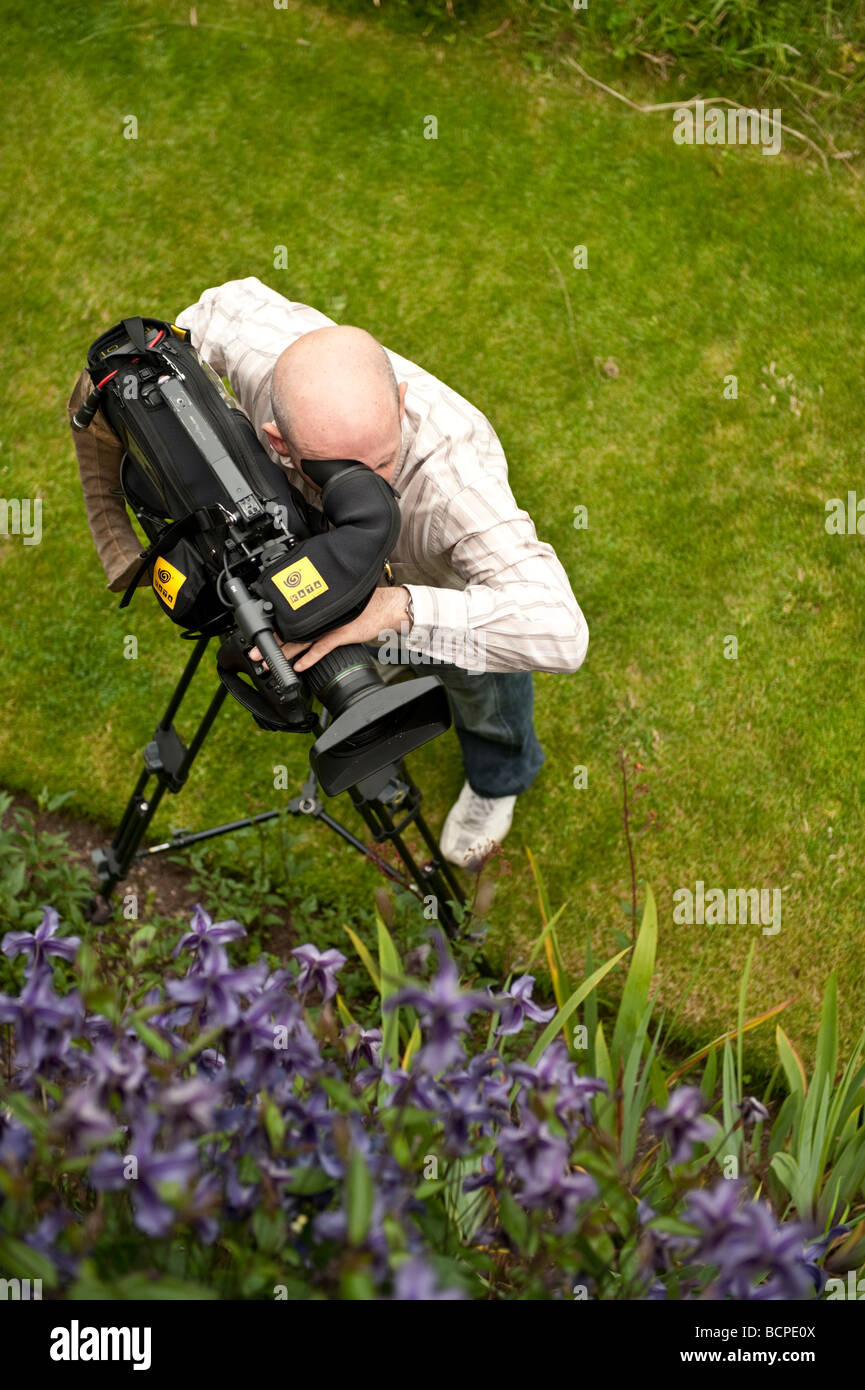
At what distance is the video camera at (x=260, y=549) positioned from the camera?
177 cm

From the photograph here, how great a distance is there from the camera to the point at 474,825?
127 inches

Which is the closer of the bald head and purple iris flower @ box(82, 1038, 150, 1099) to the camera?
purple iris flower @ box(82, 1038, 150, 1099)

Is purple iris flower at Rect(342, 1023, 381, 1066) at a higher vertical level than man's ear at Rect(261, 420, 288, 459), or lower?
lower

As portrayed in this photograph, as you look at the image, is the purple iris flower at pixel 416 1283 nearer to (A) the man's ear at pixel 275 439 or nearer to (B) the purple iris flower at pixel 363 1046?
(B) the purple iris flower at pixel 363 1046

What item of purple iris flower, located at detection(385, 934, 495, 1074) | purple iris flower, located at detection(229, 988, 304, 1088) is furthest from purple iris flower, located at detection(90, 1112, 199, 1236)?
purple iris flower, located at detection(385, 934, 495, 1074)

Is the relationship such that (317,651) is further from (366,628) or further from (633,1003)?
(633,1003)

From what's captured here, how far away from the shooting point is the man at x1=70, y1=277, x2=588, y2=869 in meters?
1.91

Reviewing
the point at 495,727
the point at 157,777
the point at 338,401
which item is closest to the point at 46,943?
the point at 338,401

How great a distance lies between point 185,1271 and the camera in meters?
1.18

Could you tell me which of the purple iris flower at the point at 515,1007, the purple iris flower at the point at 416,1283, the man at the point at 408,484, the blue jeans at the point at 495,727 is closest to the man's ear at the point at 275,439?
the man at the point at 408,484

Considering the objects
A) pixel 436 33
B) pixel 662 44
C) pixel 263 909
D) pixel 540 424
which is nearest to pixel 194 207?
pixel 436 33

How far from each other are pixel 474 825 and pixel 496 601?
1222 millimetres

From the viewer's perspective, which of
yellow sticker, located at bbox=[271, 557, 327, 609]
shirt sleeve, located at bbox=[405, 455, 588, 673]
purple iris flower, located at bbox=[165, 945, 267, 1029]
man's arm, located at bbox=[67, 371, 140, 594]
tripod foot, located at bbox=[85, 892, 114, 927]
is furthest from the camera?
tripod foot, located at bbox=[85, 892, 114, 927]

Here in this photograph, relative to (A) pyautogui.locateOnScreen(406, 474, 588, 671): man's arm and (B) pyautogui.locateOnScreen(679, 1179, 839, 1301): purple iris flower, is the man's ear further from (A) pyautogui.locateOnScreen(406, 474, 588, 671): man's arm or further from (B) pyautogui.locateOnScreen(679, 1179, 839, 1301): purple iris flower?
(B) pyautogui.locateOnScreen(679, 1179, 839, 1301): purple iris flower
